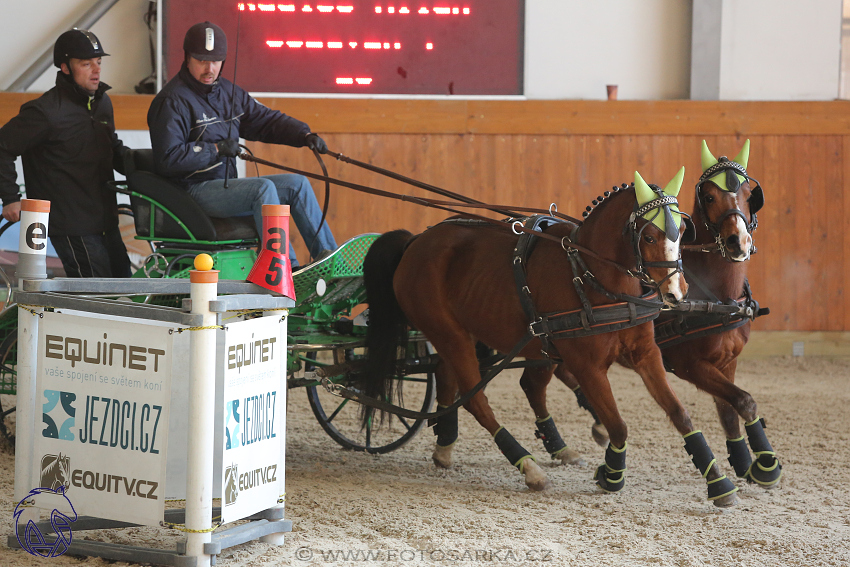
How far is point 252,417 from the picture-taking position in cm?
261

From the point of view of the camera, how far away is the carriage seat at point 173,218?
383cm

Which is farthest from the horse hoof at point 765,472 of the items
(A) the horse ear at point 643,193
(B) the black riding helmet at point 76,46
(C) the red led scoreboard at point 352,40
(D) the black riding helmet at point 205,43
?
(C) the red led scoreboard at point 352,40

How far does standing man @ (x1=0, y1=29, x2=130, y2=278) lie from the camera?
13.0ft

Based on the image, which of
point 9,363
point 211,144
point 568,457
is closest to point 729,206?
point 568,457

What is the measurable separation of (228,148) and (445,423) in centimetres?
174

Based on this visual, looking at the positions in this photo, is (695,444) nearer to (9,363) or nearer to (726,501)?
(726,501)

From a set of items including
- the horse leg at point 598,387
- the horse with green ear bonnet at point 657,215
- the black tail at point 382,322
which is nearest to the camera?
the horse with green ear bonnet at point 657,215

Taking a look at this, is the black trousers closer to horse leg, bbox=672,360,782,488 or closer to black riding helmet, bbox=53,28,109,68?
black riding helmet, bbox=53,28,109,68

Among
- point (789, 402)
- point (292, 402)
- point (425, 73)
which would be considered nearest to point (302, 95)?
point (425, 73)

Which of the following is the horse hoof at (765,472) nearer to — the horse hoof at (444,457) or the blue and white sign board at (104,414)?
the horse hoof at (444,457)

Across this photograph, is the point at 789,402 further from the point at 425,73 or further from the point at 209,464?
the point at 209,464

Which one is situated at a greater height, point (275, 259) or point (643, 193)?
point (643, 193)

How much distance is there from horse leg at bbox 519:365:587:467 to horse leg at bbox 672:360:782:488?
0.83m

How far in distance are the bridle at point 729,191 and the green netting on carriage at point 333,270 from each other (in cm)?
165
